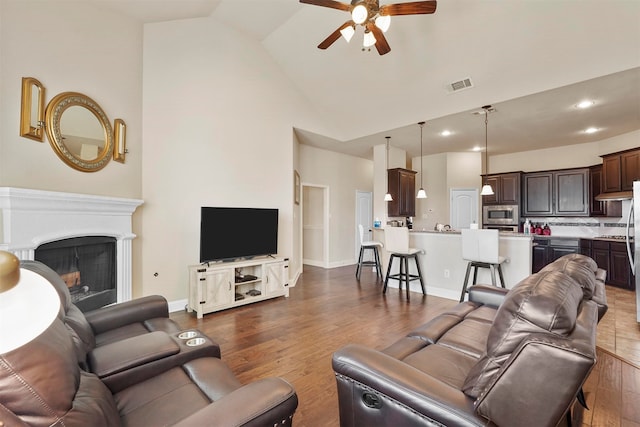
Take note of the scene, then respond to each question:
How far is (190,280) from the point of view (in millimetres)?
3639

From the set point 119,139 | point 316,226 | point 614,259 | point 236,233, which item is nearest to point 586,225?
point 614,259

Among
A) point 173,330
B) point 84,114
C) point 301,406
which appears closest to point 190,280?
point 173,330

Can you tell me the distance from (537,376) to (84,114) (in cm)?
389

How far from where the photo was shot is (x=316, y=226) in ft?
23.7

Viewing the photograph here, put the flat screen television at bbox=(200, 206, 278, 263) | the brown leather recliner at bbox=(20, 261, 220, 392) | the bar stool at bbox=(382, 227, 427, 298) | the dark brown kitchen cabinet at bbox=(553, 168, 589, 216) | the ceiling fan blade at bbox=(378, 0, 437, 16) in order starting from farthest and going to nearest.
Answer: the dark brown kitchen cabinet at bbox=(553, 168, 589, 216), the bar stool at bbox=(382, 227, 427, 298), the flat screen television at bbox=(200, 206, 278, 263), the ceiling fan blade at bbox=(378, 0, 437, 16), the brown leather recliner at bbox=(20, 261, 220, 392)

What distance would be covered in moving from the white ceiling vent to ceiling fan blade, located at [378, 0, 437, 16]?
1.80 metres

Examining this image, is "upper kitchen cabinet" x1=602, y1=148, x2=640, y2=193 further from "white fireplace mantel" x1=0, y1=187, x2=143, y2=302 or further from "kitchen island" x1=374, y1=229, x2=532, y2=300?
"white fireplace mantel" x1=0, y1=187, x2=143, y2=302

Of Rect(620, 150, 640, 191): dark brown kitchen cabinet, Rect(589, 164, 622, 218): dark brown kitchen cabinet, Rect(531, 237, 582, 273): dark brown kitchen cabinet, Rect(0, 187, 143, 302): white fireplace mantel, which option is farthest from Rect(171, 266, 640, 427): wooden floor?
Rect(589, 164, 622, 218): dark brown kitchen cabinet

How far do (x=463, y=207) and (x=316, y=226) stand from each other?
366 centimetres

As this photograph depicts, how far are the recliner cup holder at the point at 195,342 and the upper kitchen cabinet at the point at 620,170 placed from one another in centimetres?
669

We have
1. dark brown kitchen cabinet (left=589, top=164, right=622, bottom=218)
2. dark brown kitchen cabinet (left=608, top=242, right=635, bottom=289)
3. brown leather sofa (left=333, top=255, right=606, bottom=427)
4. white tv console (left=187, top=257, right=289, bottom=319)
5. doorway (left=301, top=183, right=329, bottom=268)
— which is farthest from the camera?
doorway (left=301, top=183, right=329, bottom=268)

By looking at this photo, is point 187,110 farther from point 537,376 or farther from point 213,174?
point 537,376

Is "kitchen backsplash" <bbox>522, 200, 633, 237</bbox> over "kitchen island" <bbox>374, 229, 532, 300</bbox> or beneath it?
over

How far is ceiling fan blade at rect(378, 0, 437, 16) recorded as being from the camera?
8.21 feet
